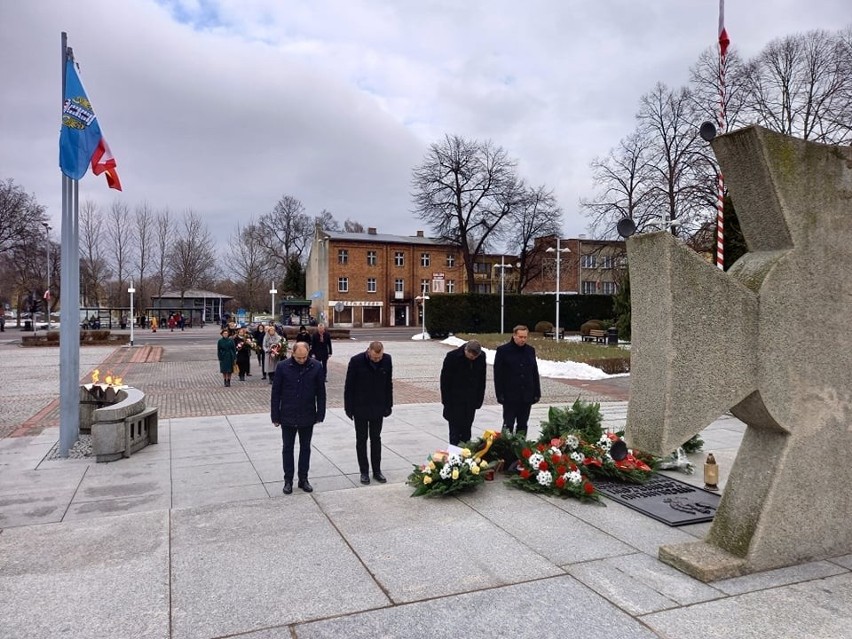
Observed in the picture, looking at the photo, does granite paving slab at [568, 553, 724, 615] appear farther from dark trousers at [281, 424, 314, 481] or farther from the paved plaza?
dark trousers at [281, 424, 314, 481]

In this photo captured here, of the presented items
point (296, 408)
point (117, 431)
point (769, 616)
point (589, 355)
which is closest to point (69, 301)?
→ point (117, 431)

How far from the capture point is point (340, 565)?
465 centimetres

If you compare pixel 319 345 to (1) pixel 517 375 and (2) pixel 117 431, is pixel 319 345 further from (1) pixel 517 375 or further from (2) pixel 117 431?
(1) pixel 517 375

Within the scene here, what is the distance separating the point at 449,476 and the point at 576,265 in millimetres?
61023

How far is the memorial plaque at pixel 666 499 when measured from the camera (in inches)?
233

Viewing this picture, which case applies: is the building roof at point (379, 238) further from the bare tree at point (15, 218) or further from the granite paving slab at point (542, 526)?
the granite paving slab at point (542, 526)

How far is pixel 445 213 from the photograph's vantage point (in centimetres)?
4906

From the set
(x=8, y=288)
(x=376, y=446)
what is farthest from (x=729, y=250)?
(x=8, y=288)

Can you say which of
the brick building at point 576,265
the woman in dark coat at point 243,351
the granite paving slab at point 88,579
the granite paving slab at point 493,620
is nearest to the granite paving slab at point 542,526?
the granite paving slab at point 493,620

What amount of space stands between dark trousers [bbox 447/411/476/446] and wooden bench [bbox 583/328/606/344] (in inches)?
1050

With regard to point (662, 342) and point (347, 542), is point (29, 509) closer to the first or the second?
point (347, 542)

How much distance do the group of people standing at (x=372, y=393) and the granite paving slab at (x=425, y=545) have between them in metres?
0.86

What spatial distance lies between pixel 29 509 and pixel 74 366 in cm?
362

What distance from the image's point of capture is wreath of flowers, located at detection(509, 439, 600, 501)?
6.42 meters
